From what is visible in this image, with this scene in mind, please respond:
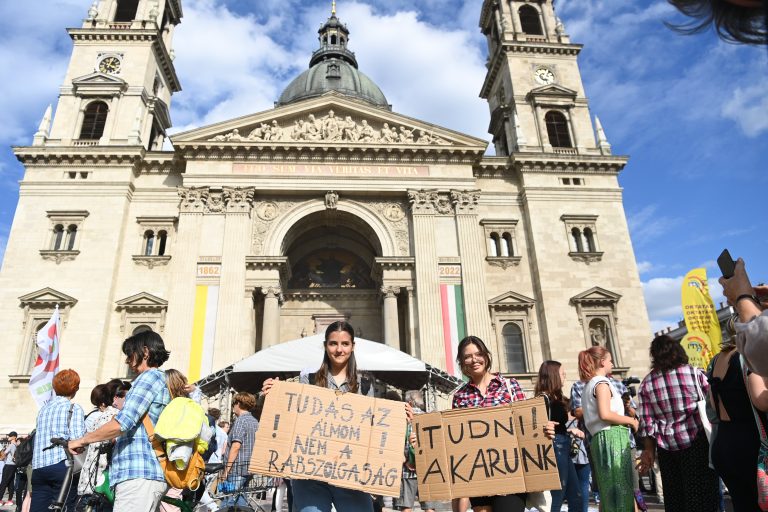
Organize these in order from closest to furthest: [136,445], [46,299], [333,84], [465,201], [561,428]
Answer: [136,445]
[561,428]
[46,299]
[465,201]
[333,84]

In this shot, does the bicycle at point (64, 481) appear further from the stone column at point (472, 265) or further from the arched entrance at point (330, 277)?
the arched entrance at point (330, 277)

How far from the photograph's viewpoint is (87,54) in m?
29.6

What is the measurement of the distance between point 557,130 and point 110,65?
1040 inches

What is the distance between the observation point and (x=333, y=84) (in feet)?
141

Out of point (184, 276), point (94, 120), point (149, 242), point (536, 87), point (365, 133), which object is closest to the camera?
point (184, 276)

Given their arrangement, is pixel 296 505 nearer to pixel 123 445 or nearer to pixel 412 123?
pixel 123 445

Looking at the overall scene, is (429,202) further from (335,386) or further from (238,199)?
(335,386)

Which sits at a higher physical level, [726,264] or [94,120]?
[94,120]

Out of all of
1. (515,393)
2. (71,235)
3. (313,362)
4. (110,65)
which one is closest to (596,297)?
(313,362)

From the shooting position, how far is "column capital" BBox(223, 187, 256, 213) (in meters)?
Answer: 24.7

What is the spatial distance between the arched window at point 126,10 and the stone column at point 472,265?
2390 centimetres

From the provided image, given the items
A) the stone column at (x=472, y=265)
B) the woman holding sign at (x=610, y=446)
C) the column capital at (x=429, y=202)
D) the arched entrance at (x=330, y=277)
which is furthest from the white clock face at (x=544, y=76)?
the woman holding sign at (x=610, y=446)

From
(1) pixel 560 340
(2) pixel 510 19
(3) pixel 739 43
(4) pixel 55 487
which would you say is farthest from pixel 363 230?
(3) pixel 739 43

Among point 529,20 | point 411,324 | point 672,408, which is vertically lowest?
point 672,408
